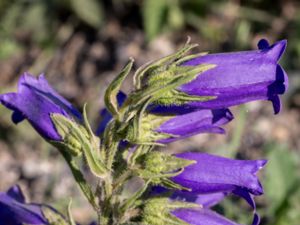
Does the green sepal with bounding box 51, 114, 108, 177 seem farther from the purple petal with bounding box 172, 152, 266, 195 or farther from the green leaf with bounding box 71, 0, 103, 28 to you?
the green leaf with bounding box 71, 0, 103, 28

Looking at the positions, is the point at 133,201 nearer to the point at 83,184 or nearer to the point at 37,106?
the point at 83,184

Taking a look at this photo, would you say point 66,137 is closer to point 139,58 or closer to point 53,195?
point 53,195

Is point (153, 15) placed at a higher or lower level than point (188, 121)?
lower

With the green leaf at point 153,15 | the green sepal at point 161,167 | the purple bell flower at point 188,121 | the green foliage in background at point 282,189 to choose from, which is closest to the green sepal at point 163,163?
the green sepal at point 161,167

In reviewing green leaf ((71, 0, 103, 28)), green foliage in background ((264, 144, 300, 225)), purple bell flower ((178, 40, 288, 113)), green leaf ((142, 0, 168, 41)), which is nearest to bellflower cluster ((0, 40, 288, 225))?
purple bell flower ((178, 40, 288, 113))

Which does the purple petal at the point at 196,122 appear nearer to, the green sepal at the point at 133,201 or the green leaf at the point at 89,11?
the green sepal at the point at 133,201

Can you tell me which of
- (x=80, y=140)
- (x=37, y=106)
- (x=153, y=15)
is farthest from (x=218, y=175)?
(x=153, y=15)
